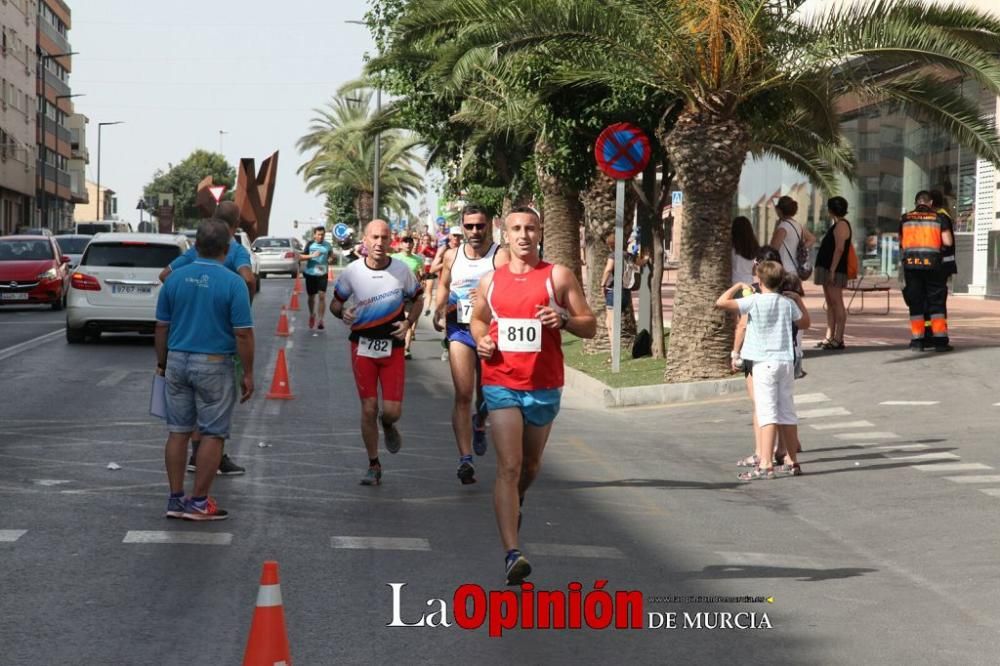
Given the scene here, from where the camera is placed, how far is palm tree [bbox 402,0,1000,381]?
17.9 m

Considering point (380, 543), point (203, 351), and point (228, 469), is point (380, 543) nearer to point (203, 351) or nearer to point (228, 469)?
point (203, 351)

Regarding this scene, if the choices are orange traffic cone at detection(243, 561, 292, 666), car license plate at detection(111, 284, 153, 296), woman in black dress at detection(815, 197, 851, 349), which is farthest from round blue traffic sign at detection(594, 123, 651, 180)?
orange traffic cone at detection(243, 561, 292, 666)

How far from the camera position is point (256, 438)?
44.9 ft

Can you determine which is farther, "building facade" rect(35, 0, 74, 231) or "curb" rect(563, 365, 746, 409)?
"building facade" rect(35, 0, 74, 231)

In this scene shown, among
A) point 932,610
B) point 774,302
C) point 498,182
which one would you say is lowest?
point 932,610

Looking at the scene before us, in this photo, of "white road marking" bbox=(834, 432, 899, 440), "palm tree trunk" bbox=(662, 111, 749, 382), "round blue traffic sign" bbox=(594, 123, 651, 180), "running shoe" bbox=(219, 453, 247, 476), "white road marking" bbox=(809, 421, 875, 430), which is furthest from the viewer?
"round blue traffic sign" bbox=(594, 123, 651, 180)

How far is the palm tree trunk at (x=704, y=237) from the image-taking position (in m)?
18.2

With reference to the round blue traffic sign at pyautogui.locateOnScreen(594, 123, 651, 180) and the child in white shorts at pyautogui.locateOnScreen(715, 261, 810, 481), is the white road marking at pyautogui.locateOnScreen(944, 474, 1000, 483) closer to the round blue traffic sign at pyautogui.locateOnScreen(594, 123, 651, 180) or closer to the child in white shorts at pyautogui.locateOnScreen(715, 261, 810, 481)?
the child in white shorts at pyautogui.locateOnScreen(715, 261, 810, 481)

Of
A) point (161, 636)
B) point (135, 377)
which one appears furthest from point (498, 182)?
point (161, 636)

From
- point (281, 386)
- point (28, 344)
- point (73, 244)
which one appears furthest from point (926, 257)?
point (73, 244)

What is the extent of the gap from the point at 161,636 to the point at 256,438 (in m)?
7.18

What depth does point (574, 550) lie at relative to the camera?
8789 mm

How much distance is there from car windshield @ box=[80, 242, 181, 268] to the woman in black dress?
9.49 m

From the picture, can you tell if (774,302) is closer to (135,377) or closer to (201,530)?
(201,530)
